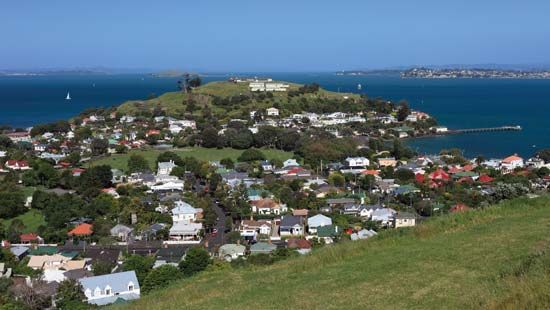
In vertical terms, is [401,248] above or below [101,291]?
above

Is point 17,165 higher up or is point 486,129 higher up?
point 17,165

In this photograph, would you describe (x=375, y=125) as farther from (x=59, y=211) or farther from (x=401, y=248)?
(x=401, y=248)

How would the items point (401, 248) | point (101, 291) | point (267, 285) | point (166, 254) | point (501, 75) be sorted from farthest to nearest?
point (501, 75) < point (166, 254) < point (101, 291) < point (401, 248) < point (267, 285)

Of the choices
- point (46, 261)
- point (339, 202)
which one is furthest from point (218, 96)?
point (46, 261)

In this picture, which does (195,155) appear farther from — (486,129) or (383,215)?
(486,129)

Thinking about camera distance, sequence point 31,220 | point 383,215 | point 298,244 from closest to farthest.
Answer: point 298,244 < point 383,215 < point 31,220

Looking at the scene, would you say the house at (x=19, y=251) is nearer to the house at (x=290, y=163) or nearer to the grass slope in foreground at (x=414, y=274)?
the grass slope in foreground at (x=414, y=274)

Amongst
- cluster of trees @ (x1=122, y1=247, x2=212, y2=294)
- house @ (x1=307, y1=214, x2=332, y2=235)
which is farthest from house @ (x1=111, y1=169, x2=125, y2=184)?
cluster of trees @ (x1=122, y1=247, x2=212, y2=294)

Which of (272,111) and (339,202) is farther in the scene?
(272,111)

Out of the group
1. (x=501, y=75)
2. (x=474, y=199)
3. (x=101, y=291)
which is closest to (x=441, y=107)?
(x=474, y=199)
